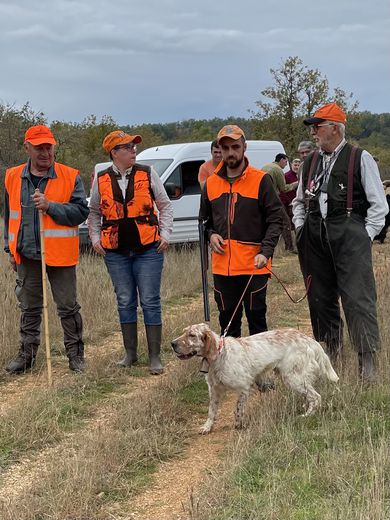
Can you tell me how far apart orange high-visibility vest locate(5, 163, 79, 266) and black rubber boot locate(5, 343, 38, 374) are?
86cm

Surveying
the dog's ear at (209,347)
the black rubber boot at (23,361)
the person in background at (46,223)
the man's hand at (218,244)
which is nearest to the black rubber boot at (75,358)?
the person in background at (46,223)

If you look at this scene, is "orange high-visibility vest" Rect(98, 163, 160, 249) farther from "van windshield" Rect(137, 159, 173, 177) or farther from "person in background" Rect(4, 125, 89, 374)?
"van windshield" Rect(137, 159, 173, 177)

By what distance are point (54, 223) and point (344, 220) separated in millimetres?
2508

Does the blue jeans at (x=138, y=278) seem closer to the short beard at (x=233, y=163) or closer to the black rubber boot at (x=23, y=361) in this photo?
the black rubber boot at (x=23, y=361)

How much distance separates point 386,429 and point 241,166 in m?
2.23

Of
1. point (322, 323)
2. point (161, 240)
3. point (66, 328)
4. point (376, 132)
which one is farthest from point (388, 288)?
point (376, 132)

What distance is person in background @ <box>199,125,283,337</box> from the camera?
17.9 ft

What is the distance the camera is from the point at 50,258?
6.24 meters

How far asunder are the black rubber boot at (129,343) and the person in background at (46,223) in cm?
42

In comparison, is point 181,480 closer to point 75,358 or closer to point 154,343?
point 154,343

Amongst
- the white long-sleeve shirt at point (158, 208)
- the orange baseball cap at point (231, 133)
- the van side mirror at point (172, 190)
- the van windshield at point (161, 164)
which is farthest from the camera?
the van windshield at point (161, 164)

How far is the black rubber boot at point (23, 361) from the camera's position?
6.54 metres

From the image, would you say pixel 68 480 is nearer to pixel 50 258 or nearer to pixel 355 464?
pixel 355 464

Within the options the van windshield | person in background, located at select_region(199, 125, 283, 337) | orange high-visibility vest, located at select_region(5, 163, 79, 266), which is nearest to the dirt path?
person in background, located at select_region(199, 125, 283, 337)
